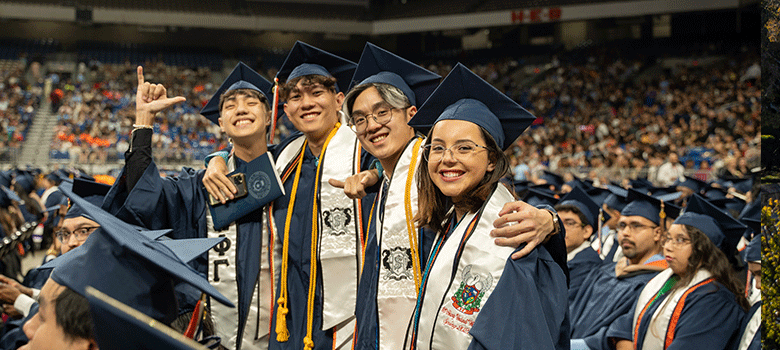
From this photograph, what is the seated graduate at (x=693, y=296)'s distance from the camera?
10.8ft

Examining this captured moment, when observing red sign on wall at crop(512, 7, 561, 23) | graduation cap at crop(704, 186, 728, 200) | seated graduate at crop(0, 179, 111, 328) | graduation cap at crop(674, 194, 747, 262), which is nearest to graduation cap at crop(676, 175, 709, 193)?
graduation cap at crop(704, 186, 728, 200)

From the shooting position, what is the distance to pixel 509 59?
92.6 feet

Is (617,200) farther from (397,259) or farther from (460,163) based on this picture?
(460,163)

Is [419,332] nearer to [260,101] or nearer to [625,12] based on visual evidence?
[260,101]

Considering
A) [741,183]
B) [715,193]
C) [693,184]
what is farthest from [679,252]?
[741,183]

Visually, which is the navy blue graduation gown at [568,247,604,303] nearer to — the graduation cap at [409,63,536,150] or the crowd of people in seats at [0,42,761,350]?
the crowd of people in seats at [0,42,761,350]

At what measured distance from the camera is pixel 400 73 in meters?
2.66

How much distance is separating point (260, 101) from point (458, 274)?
160cm

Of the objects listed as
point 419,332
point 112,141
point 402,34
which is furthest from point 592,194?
point 402,34

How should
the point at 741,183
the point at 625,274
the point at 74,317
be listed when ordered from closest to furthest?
the point at 74,317
the point at 625,274
the point at 741,183

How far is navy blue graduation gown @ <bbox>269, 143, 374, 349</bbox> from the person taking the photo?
2795 millimetres

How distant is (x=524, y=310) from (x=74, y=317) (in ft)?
3.52

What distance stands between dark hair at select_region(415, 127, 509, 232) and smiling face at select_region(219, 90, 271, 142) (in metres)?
1.08

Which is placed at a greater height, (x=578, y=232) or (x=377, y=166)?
(x=377, y=166)
